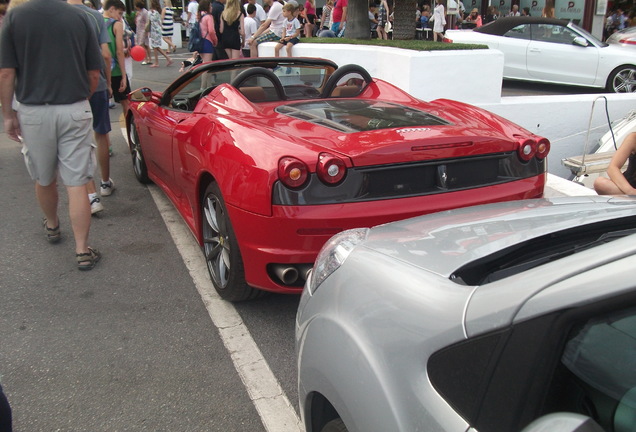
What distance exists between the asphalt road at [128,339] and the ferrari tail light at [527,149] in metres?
1.70

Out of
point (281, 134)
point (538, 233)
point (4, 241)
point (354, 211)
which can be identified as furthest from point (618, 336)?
point (4, 241)

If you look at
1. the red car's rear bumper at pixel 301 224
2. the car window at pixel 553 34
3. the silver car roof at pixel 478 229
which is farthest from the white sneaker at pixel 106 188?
the car window at pixel 553 34

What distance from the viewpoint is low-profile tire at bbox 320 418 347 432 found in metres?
1.79

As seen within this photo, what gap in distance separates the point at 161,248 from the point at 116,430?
7.38 feet

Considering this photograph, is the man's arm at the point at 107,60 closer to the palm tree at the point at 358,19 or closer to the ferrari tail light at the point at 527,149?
the ferrari tail light at the point at 527,149

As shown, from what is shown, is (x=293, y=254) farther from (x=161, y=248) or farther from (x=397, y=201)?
(x=161, y=248)

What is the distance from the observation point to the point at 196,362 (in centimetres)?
319

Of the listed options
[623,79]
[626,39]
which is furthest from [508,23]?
[623,79]

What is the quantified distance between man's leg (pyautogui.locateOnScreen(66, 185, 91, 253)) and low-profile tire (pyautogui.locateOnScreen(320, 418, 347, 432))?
3057mm

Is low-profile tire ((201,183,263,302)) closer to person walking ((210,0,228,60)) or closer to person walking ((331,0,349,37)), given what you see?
person walking ((210,0,228,60))

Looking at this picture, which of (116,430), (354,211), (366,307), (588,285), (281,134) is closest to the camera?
(588,285)

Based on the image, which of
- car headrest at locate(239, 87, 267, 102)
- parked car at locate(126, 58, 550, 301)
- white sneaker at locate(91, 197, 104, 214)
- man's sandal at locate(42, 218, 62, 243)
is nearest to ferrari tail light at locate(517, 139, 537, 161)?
parked car at locate(126, 58, 550, 301)

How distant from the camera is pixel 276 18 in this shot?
12.0 metres

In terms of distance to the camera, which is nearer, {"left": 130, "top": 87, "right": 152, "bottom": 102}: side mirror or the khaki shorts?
the khaki shorts
